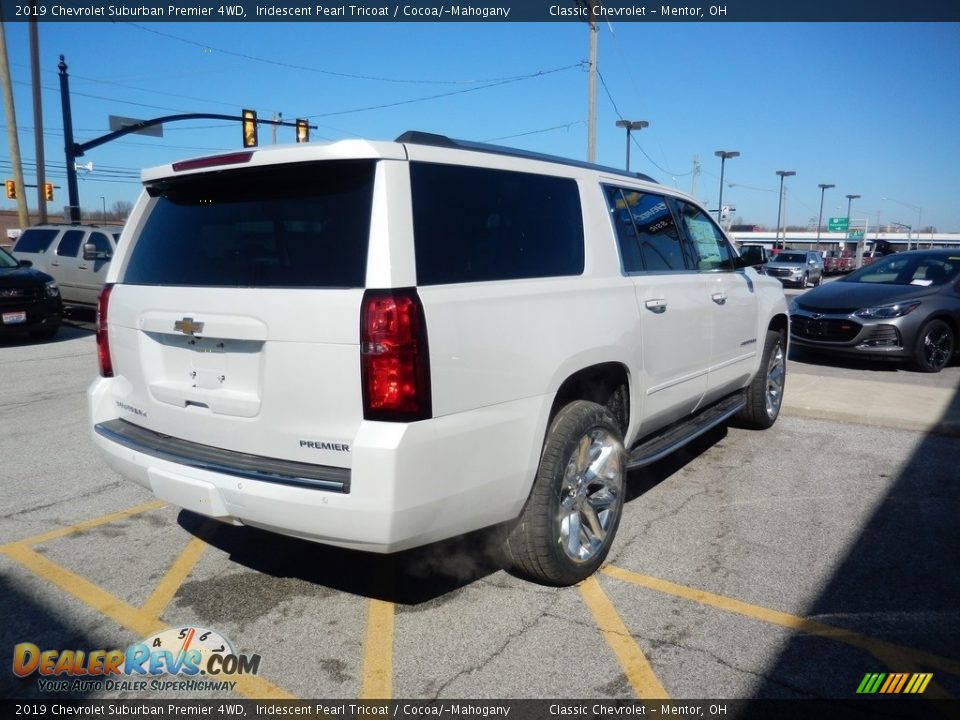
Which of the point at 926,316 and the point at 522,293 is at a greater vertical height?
the point at 522,293

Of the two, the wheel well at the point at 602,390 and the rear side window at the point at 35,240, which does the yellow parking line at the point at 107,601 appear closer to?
the wheel well at the point at 602,390

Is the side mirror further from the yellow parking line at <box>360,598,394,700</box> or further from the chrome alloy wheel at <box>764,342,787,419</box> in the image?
the yellow parking line at <box>360,598,394,700</box>

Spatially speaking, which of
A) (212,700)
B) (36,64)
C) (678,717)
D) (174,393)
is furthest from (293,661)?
(36,64)

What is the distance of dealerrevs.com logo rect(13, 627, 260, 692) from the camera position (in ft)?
9.22

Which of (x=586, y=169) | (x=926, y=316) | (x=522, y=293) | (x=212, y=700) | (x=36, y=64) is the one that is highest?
(x=36, y=64)

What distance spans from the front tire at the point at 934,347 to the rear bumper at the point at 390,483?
827 centimetres

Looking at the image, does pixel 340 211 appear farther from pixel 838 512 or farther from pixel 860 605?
pixel 838 512

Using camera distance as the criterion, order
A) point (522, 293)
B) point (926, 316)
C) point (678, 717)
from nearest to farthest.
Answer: point (678, 717) < point (522, 293) < point (926, 316)

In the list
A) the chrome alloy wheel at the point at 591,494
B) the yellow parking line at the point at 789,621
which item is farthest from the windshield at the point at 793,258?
the yellow parking line at the point at 789,621

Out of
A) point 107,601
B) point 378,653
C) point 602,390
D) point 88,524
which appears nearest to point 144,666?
point 107,601

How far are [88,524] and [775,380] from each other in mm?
5529

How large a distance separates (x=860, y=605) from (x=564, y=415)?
1613mm

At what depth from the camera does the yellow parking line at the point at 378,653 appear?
9.09ft

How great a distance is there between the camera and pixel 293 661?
2943 mm
